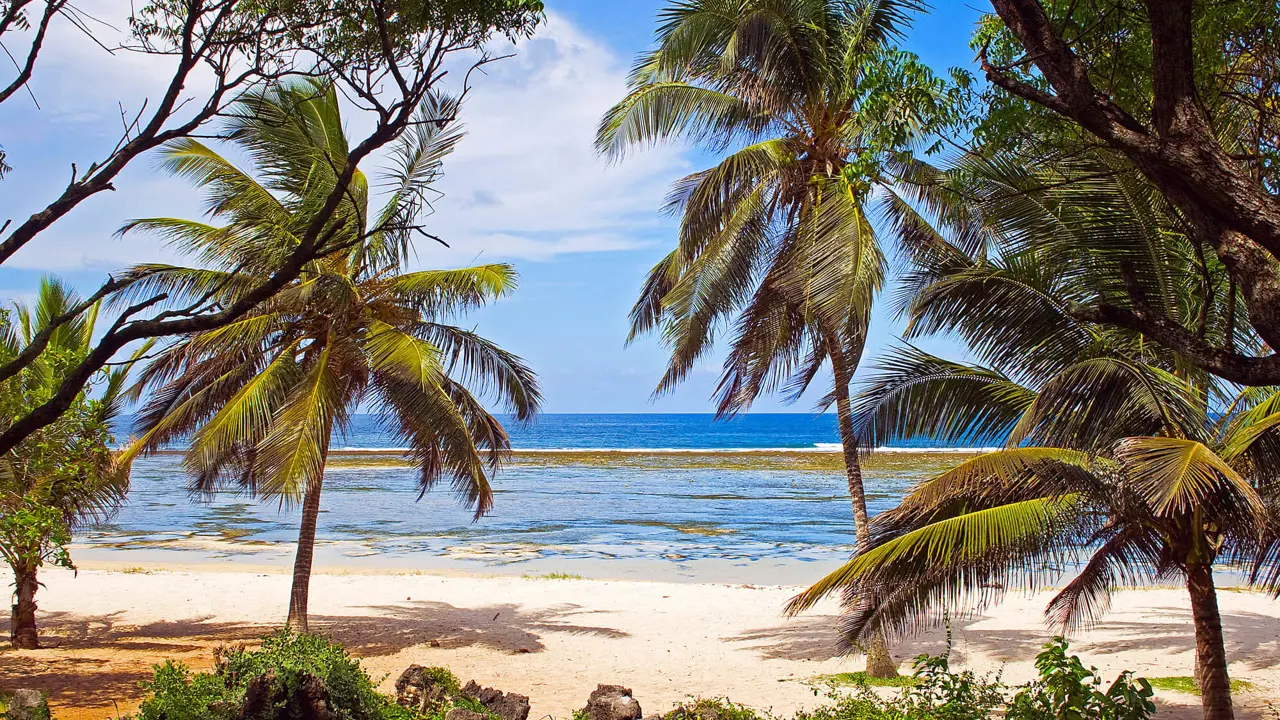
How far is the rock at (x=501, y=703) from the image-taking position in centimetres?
641

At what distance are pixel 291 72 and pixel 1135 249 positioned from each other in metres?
5.83

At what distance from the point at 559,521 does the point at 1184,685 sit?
69.7 feet

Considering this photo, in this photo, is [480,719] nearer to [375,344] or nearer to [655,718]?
[655,718]

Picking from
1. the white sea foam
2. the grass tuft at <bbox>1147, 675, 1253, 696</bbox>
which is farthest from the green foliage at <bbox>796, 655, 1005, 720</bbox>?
the white sea foam

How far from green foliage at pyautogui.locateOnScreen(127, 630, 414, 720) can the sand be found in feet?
7.88

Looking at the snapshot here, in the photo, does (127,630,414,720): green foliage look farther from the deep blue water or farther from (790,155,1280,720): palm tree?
the deep blue water

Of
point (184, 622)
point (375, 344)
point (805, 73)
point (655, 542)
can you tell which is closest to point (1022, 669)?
point (805, 73)

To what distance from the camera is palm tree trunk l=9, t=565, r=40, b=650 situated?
33.7 feet

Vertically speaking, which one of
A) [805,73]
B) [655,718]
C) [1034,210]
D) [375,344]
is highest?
[805,73]

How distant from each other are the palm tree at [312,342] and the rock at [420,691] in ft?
→ 12.5

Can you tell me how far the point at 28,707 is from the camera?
580 cm

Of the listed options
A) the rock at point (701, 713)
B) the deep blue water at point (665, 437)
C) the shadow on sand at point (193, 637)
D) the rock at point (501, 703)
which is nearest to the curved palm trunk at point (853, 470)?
the shadow on sand at point (193, 637)

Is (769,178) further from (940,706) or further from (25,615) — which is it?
(25,615)

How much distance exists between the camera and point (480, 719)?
18.4ft
